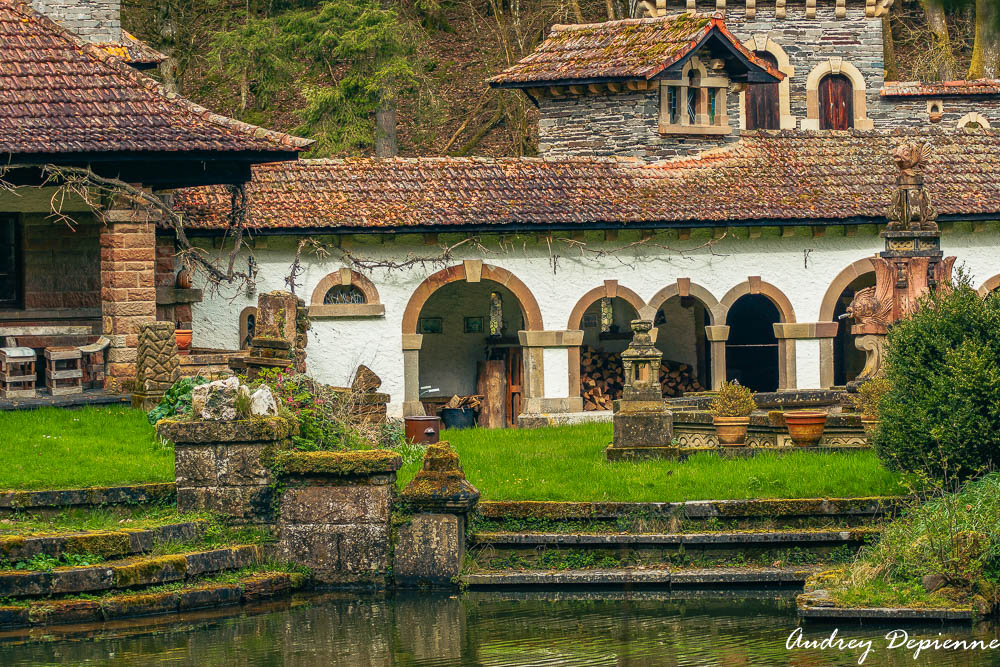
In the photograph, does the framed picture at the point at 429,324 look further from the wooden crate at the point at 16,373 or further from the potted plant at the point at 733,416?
the potted plant at the point at 733,416

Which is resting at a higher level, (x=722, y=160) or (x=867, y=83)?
(x=867, y=83)

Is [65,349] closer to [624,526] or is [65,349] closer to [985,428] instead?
[624,526]

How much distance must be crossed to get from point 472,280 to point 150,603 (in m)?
12.5

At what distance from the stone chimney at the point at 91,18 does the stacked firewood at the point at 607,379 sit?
9.11m

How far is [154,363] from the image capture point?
730 inches

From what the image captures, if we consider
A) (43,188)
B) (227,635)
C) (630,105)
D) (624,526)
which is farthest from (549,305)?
(227,635)

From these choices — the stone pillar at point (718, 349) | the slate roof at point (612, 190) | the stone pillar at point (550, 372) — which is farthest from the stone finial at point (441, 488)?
the stone pillar at point (718, 349)

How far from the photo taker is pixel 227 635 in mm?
12055

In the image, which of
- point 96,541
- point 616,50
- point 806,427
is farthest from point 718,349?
point 96,541

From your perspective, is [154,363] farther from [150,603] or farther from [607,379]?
[607,379]

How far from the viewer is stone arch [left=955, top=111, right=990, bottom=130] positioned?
108ft

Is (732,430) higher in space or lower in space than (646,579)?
higher

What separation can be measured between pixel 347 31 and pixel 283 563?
60.8 ft

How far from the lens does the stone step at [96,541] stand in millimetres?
12836
